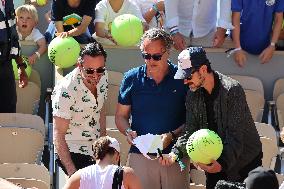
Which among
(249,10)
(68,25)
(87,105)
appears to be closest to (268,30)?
(249,10)

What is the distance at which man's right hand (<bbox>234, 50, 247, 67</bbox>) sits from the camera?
23.7ft

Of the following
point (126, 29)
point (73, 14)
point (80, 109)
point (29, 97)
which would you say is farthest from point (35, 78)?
point (80, 109)

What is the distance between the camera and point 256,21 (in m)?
7.14

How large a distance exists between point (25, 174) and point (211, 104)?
1500mm

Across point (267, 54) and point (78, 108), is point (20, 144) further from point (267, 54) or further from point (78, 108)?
point (267, 54)

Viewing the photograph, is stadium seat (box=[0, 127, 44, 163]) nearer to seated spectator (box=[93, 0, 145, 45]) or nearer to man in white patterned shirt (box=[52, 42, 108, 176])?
man in white patterned shirt (box=[52, 42, 108, 176])

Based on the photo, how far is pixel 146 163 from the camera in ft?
17.6

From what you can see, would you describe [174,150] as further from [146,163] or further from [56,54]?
[56,54]

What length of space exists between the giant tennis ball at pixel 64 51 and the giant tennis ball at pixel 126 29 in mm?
407

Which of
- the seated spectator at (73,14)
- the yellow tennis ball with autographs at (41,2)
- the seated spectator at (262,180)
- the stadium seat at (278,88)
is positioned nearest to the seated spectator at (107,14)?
the seated spectator at (73,14)

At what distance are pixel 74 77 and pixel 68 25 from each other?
6.66ft

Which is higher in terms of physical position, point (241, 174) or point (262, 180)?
point (262, 180)

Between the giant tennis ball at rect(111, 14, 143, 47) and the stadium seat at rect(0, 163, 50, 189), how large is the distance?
1.97 metres

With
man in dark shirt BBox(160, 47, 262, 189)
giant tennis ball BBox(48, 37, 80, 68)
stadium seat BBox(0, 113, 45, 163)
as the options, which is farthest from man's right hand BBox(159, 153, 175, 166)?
giant tennis ball BBox(48, 37, 80, 68)
